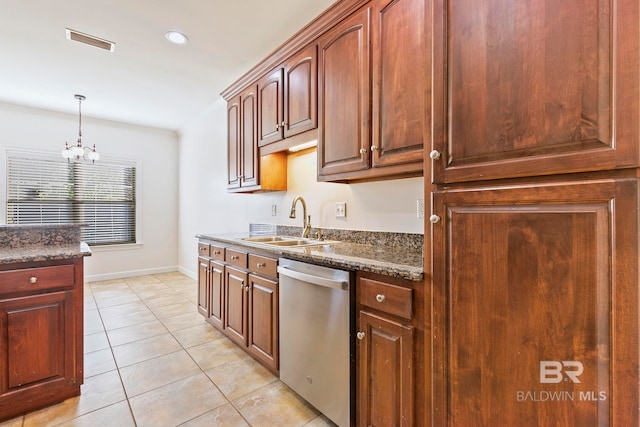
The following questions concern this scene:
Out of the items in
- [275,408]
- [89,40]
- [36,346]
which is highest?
[89,40]

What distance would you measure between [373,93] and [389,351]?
134 centimetres

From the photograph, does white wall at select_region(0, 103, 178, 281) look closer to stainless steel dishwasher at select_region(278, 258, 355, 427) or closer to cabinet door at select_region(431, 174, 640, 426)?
stainless steel dishwasher at select_region(278, 258, 355, 427)

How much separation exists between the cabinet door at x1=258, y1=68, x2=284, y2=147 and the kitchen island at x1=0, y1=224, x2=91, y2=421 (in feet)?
5.08

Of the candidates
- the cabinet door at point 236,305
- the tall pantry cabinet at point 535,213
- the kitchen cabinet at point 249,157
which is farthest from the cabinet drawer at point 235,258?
the tall pantry cabinet at point 535,213

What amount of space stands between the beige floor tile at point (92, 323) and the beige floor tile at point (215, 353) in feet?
3.81

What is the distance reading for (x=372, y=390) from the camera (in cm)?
140

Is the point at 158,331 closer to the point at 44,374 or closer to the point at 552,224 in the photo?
the point at 44,374

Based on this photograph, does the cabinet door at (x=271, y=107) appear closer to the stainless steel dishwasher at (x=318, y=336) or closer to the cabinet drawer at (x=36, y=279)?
the stainless steel dishwasher at (x=318, y=336)

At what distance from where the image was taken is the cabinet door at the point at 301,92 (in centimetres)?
208

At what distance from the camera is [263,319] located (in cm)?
211

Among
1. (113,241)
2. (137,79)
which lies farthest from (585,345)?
(113,241)

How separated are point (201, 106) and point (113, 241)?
2.70 m

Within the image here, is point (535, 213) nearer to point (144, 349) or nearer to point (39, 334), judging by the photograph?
point (39, 334)

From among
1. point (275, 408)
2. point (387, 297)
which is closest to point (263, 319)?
point (275, 408)
